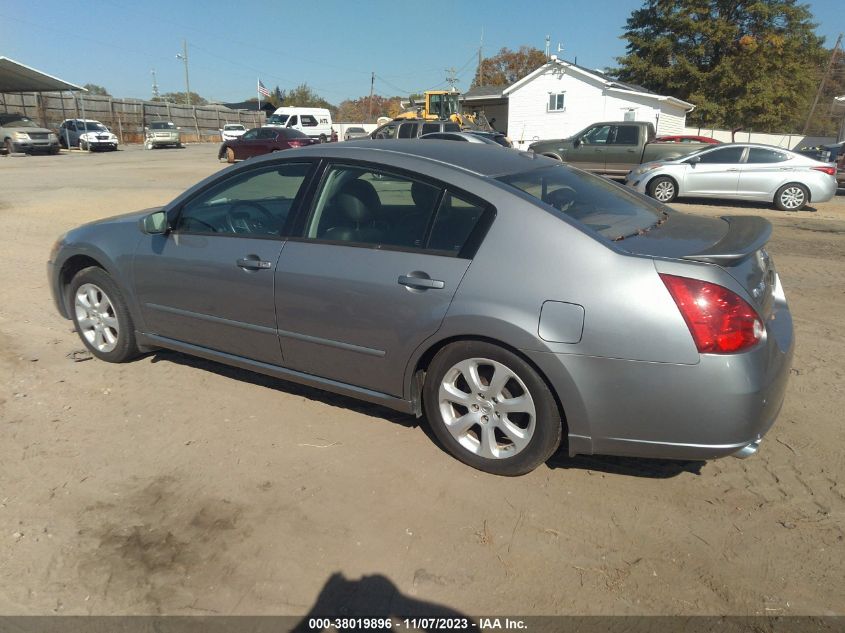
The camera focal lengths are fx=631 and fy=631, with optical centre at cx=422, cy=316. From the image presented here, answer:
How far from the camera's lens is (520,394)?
302 cm

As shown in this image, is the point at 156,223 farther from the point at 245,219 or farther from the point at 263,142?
the point at 263,142

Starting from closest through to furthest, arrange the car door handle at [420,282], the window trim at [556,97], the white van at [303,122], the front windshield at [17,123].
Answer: the car door handle at [420,282], the front windshield at [17,123], the white van at [303,122], the window trim at [556,97]

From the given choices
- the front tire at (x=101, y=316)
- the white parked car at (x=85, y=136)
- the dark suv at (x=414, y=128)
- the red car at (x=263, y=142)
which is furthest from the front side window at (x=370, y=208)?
the white parked car at (x=85, y=136)

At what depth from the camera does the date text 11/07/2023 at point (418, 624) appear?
2.31 m

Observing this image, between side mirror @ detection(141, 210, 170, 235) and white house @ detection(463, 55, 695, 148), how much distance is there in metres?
33.7

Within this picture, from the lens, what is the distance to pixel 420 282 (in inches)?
123

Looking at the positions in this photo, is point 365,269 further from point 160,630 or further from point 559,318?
point 160,630

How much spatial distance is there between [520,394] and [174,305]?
2.38 meters

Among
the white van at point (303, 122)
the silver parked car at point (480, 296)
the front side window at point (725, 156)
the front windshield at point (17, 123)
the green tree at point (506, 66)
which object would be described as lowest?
the silver parked car at point (480, 296)

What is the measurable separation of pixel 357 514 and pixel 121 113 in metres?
50.7

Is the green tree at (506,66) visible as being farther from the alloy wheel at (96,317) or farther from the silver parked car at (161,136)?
the alloy wheel at (96,317)

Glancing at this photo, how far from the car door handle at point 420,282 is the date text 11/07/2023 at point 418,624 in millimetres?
1467

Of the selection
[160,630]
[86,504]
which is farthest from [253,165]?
[160,630]

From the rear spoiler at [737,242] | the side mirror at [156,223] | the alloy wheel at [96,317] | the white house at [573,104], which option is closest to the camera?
the rear spoiler at [737,242]
